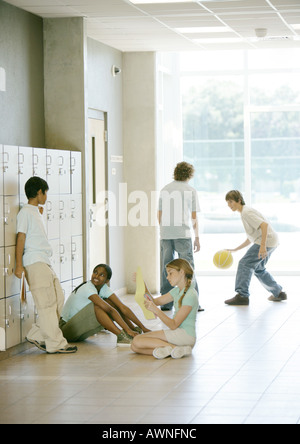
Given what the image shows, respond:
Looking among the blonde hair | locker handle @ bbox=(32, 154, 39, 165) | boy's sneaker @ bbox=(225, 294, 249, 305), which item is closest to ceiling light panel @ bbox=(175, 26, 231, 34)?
locker handle @ bbox=(32, 154, 39, 165)

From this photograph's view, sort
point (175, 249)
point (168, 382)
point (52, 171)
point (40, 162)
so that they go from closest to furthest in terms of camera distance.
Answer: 1. point (168, 382)
2. point (40, 162)
3. point (52, 171)
4. point (175, 249)

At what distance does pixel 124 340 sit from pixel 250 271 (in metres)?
2.84

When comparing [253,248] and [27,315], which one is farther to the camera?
[253,248]

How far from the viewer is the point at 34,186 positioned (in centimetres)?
688

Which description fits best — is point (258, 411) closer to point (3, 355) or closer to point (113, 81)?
point (3, 355)

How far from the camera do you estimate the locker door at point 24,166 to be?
696 centimetres

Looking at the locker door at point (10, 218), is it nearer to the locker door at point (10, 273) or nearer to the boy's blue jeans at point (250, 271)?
the locker door at point (10, 273)

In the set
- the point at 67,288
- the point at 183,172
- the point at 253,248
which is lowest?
the point at 67,288

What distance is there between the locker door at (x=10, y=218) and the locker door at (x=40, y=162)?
44cm

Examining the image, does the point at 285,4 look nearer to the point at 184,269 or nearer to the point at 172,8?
the point at 172,8

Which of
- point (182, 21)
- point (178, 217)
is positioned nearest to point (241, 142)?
point (178, 217)

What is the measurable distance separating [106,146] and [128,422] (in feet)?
19.6

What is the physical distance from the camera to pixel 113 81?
420 inches

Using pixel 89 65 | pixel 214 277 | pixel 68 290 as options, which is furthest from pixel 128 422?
pixel 214 277
